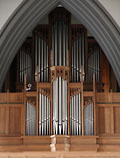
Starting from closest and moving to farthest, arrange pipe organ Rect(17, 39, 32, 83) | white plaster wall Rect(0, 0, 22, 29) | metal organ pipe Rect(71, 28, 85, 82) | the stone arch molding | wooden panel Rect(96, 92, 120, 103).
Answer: wooden panel Rect(96, 92, 120, 103) → white plaster wall Rect(0, 0, 22, 29) → the stone arch molding → metal organ pipe Rect(71, 28, 85, 82) → pipe organ Rect(17, 39, 32, 83)

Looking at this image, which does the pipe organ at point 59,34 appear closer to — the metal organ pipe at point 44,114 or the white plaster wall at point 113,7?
the metal organ pipe at point 44,114

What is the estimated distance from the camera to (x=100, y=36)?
672 inches

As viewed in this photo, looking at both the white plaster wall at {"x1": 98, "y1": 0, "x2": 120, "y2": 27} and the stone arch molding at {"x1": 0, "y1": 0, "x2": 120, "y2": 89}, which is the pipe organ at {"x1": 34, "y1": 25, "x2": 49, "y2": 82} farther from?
the white plaster wall at {"x1": 98, "y1": 0, "x2": 120, "y2": 27}

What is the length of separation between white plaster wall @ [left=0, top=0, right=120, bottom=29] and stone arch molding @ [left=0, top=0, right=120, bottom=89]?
138 mm

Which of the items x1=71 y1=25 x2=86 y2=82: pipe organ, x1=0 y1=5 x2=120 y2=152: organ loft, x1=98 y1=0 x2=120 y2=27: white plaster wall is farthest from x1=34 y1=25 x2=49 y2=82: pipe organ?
x1=98 y1=0 x2=120 y2=27: white plaster wall

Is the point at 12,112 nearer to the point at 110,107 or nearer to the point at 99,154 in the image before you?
the point at 110,107

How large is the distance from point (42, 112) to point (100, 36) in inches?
120

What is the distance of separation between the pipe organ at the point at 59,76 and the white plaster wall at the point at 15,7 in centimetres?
170

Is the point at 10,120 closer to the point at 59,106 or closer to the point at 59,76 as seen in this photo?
the point at 59,106

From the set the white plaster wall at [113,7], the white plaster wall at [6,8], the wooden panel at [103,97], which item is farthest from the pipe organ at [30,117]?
the white plaster wall at [113,7]

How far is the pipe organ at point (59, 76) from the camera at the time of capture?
1581 cm

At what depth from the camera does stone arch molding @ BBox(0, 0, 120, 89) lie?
651 inches

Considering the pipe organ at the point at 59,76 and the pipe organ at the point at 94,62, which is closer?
the pipe organ at the point at 59,76

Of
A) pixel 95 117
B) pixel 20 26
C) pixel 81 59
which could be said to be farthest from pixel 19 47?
pixel 95 117
